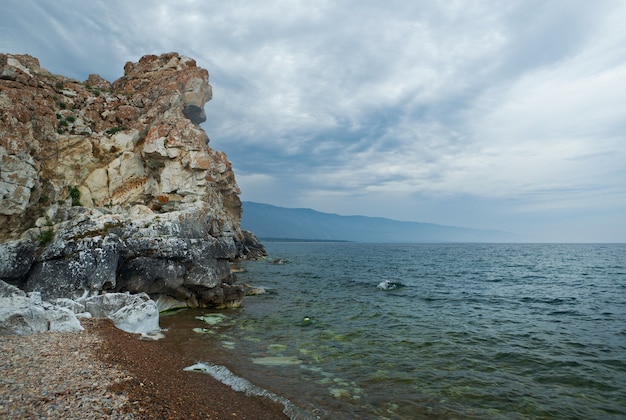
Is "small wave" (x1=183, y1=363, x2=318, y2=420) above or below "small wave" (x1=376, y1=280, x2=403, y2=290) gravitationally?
above

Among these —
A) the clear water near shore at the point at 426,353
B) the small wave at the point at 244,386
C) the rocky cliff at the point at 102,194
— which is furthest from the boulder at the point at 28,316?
the small wave at the point at 244,386

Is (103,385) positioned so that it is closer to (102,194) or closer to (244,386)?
(244,386)

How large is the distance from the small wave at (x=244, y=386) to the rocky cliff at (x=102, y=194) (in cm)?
954

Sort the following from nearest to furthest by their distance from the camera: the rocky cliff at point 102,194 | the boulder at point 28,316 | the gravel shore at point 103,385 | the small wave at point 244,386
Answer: the gravel shore at point 103,385 → the small wave at point 244,386 → the boulder at point 28,316 → the rocky cliff at point 102,194

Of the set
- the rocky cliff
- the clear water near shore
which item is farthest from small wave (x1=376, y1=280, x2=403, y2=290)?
the rocky cliff

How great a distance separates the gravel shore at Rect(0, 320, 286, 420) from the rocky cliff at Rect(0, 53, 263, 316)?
7.41 m

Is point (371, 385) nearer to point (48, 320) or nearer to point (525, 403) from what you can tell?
point (525, 403)

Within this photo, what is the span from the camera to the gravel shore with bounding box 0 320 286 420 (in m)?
6.92

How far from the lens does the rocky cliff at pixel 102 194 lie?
58.4 ft

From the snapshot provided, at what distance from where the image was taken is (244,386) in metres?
11.0

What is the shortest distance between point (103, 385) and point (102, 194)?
76.3 feet

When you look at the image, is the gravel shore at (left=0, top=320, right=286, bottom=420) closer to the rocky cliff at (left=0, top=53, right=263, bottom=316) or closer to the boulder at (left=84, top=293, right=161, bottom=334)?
the boulder at (left=84, top=293, right=161, bottom=334)

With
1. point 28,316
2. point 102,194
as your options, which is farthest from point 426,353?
point 102,194

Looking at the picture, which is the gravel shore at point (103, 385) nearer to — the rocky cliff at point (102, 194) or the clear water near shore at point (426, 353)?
the clear water near shore at point (426, 353)
